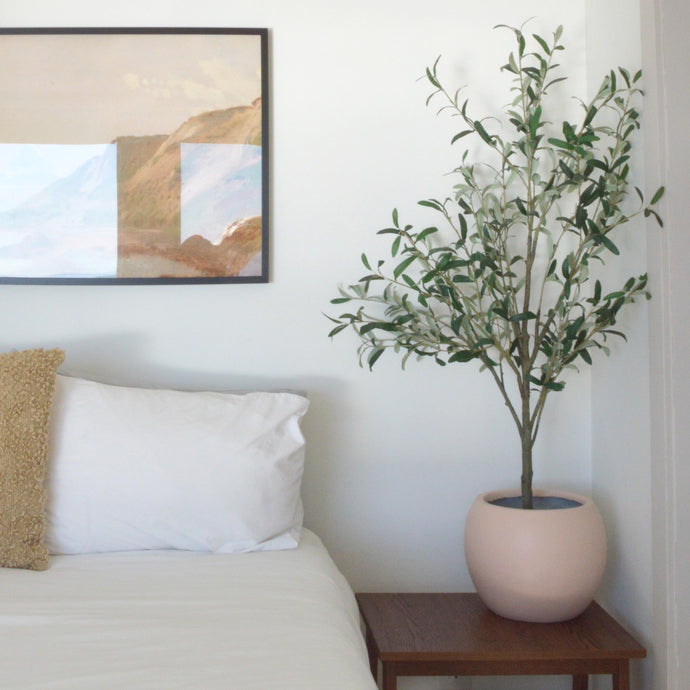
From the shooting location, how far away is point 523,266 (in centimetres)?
228

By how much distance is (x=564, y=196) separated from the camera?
2.29 m

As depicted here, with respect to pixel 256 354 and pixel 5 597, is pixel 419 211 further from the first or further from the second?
pixel 5 597

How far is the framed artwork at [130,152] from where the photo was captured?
2.25m

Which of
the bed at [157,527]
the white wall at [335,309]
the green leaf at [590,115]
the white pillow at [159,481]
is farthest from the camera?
the white wall at [335,309]

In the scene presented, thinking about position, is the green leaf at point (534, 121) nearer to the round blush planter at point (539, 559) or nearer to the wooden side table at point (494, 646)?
the round blush planter at point (539, 559)

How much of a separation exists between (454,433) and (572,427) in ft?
1.13

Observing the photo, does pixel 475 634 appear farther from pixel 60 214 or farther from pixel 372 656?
pixel 60 214

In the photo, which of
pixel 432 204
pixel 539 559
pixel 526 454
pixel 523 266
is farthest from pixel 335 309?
pixel 539 559

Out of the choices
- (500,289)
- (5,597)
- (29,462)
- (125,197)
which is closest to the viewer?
(5,597)

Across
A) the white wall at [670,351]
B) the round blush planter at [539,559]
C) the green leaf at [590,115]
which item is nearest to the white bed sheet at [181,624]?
the round blush planter at [539,559]

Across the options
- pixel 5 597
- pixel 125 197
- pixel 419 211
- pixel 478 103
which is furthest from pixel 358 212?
pixel 5 597

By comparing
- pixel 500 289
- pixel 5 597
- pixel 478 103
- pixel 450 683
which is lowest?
pixel 450 683

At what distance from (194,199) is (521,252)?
945mm

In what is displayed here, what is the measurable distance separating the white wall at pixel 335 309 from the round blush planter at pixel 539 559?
362 mm
